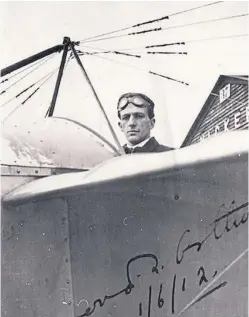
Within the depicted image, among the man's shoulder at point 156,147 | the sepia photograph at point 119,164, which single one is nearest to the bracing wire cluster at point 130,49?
the sepia photograph at point 119,164

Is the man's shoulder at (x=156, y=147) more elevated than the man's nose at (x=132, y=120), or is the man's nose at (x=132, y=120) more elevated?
the man's nose at (x=132, y=120)
